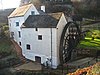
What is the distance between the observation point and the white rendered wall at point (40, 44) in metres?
29.0

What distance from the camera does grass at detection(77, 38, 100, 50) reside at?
32347mm

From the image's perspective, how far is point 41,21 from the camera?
3098 centimetres

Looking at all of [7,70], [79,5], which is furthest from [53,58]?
[79,5]

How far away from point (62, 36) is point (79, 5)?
28.0 m

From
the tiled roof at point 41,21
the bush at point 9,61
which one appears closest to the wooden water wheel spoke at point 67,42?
the tiled roof at point 41,21

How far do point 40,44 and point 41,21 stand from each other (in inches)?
132

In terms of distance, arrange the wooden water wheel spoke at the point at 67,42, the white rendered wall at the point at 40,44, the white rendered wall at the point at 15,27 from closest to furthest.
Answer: the white rendered wall at the point at 40,44 < the wooden water wheel spoke at the point at 67,42 < the white rendered wall at the point at 15,27

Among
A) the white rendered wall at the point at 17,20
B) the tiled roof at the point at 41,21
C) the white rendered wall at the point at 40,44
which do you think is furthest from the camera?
the white rendered wall at the point at 17,20

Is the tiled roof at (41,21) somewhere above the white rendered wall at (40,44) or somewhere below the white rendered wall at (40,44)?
above

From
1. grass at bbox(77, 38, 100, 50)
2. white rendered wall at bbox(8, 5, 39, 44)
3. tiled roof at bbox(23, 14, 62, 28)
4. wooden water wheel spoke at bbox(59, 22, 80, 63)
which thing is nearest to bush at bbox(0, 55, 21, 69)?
tiled roof at bbox(23, 14, 62, 28)

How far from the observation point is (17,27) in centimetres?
3588

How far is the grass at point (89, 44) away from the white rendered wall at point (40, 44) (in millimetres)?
5897

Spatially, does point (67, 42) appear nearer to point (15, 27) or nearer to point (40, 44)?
point (40, 44)

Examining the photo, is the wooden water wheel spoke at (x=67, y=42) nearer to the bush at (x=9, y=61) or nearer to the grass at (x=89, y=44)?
the grass at (x=89, y=44)
